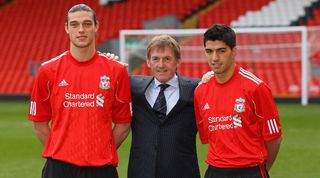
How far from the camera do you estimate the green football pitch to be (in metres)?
8.91

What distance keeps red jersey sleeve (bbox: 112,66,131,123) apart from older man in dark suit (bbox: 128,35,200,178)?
13cm

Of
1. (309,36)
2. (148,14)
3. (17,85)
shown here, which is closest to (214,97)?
(309,36)

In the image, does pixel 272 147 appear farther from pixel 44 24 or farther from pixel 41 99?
pixel 44 24

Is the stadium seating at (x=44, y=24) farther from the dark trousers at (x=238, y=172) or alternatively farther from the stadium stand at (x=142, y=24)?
the dark trousers at (x=238, y=172)

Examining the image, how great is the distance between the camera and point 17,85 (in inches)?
792

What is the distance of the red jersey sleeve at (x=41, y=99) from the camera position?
4680 millimetres

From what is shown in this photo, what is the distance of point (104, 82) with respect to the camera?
15.3 ft

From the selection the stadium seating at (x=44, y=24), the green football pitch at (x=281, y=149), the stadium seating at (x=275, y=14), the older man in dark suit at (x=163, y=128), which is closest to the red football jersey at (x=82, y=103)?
the older man in dark suit at (x=163, y=128)

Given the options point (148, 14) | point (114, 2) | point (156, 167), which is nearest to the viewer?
point (156, 167)

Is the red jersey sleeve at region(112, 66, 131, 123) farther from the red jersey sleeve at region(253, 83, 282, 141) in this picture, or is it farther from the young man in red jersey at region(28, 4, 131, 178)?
the red jersey sleeve at region(253, 83, 282, 141)

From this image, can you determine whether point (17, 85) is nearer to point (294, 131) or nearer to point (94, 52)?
point (294, 131)

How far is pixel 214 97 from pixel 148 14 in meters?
19.5

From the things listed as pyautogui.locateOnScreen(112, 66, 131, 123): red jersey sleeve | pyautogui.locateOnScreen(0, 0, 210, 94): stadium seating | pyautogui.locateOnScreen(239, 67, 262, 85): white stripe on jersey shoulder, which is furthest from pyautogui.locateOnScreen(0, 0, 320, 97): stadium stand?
pyautogui.locateOnScreen(239, 67, 262, 85): white stripe on jersey shoulder

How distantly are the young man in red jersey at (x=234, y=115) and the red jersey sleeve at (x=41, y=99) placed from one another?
103cm
